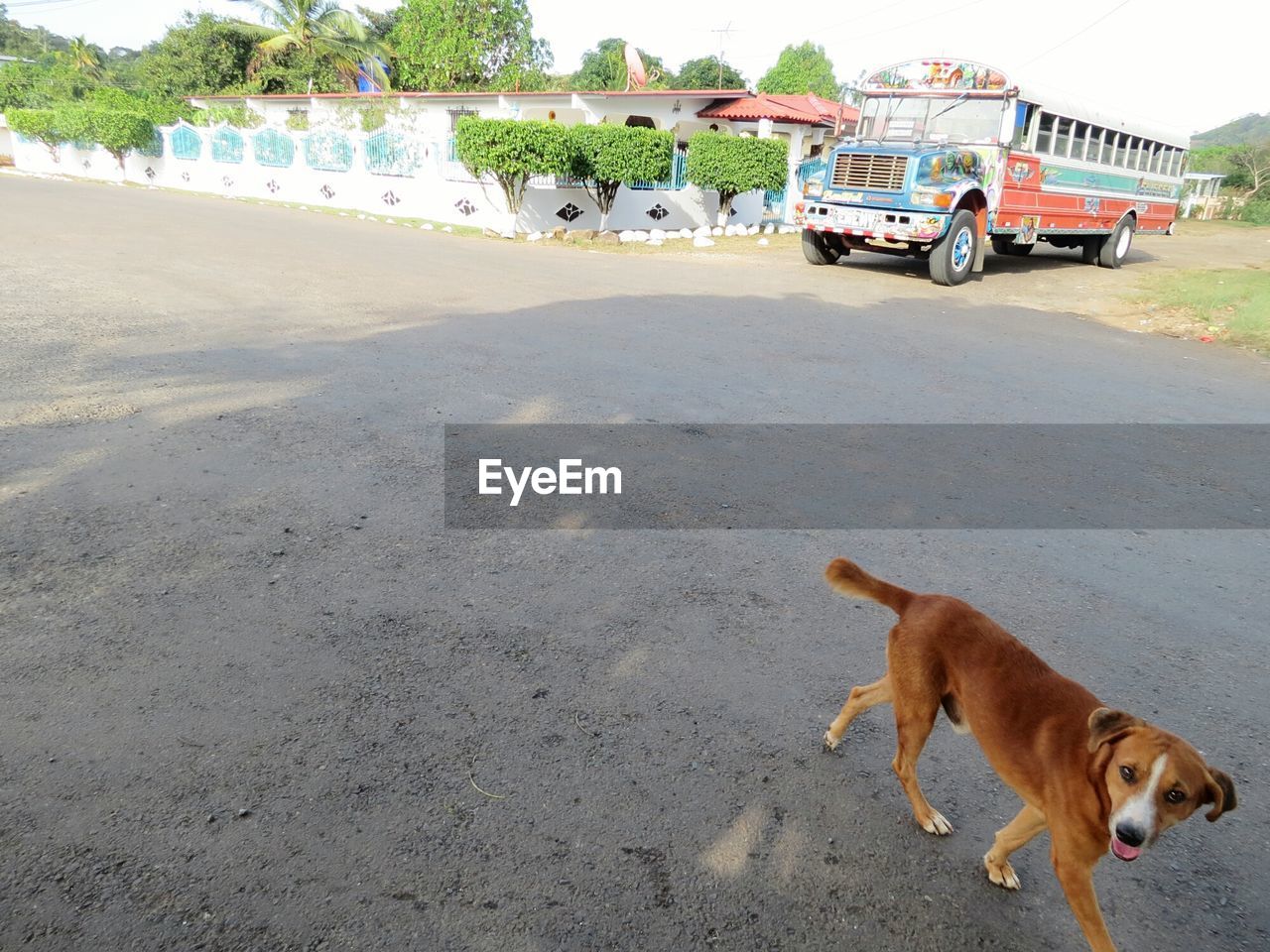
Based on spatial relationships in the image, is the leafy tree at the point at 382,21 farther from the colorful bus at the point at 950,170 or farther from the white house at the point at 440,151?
the colorful bus at the point at 950,170

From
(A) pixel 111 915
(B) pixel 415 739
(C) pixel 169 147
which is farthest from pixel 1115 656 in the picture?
(C) pixel 169 147

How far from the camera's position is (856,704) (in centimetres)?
279

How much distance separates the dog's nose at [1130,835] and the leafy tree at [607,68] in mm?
58815

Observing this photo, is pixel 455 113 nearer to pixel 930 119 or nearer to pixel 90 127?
pixel 930 119

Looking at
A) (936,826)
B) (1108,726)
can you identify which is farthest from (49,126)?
(1108,726)

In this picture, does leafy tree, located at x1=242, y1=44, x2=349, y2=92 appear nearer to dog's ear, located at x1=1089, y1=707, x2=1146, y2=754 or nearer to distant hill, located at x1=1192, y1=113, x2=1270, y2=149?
dog's ear, located at x1=1089, y1=707, x2=1146, y2=754

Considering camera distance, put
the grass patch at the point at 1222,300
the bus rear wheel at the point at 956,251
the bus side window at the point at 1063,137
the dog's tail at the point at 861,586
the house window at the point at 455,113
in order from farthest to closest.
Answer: the house window at the point at 455,113 → the bus side window at the point at 1063,137 → the bus rear wheel at the point at 956,251 → the grass patch at the point at 1222,300 → the dog's tail at the point at 861,586

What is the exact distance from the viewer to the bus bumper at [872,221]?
12.7m

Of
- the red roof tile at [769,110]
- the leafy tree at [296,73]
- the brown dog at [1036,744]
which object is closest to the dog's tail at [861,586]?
the brown dog at [1036,744]

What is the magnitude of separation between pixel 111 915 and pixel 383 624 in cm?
144

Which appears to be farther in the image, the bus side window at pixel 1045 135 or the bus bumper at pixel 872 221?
the bus side window at pixel 1045 135

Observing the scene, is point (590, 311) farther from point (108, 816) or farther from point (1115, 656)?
point (108, 816)

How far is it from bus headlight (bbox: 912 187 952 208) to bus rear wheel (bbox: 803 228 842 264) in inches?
99.6

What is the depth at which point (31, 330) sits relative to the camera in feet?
25.1
